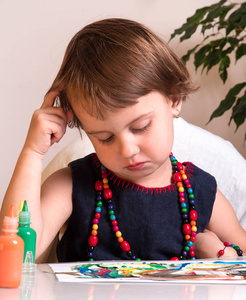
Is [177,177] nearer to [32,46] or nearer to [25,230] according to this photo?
[25,230]

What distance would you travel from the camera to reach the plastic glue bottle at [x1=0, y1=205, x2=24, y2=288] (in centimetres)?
74

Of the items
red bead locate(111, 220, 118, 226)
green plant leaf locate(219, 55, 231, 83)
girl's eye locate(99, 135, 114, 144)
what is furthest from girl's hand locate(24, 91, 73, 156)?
green plant leaf locate(219, 55, 231, 83)

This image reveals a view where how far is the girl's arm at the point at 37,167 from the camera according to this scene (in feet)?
3.60

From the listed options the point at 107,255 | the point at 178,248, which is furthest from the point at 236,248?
the point at 107,255

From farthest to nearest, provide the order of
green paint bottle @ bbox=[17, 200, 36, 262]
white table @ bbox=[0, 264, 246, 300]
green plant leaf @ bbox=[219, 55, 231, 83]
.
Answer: green plant leaf @ bbox=[219, 55, 231, 83], green paint bottle @ bbox=[17, 200, 36, 262], white table @ bbox=[0, 264, 246, 300]

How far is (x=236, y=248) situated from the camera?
1273mm

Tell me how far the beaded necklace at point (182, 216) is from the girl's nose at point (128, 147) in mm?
203

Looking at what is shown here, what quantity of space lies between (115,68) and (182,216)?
0.40 m

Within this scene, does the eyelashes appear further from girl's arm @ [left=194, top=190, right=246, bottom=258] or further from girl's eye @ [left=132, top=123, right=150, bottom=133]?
girl's arm @ [left=194, top=190, right=246, bottom=258]

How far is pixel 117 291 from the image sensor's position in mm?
730

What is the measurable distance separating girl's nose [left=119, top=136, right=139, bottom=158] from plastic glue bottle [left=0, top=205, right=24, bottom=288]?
337 mm

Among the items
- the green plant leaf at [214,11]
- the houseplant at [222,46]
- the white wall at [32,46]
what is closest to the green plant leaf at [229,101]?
the houseplant at [222,46]

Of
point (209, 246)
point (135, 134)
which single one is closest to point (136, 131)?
point (135, 134)

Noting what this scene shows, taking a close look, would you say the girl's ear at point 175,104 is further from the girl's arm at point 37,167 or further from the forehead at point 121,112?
Result: the girl's arm at point 37,167
